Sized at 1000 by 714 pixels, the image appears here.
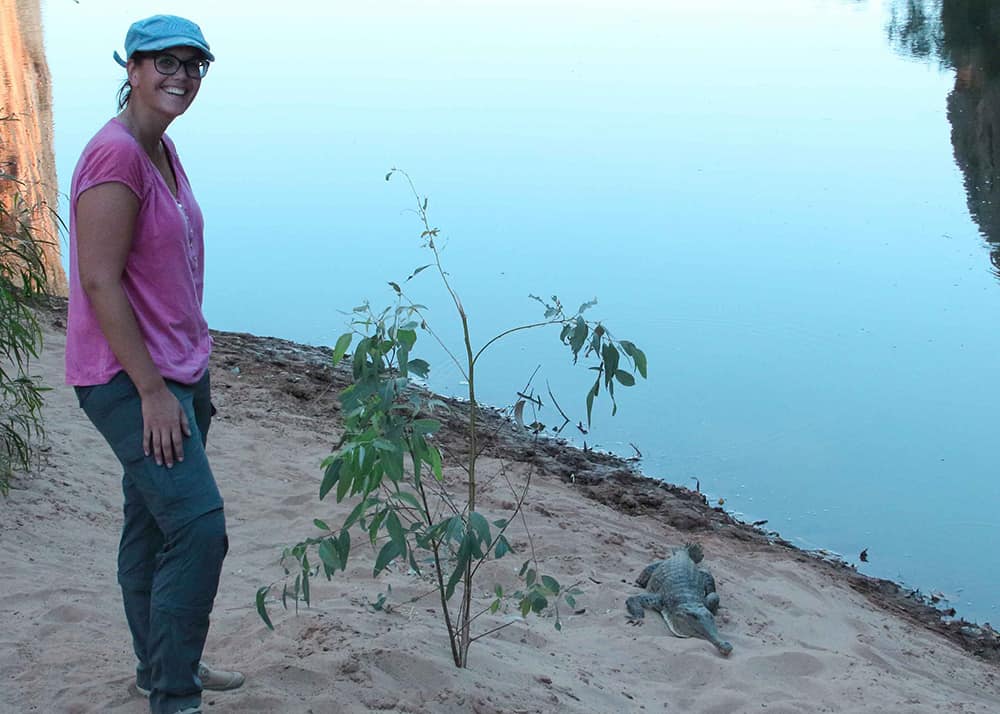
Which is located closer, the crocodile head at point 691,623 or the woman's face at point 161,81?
the woman's face at point 161,81

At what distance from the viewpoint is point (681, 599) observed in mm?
4477

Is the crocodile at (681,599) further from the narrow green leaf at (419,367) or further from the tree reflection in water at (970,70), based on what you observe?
the tree reflection in water at (970,70)

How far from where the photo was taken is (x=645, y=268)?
9.17 m

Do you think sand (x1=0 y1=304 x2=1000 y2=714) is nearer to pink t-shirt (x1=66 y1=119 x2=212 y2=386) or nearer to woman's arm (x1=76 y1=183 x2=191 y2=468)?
woman's arm (x1=76 y1=183 x2=191 y2=468)

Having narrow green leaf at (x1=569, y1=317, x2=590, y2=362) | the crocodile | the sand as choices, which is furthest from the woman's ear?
the crocodile

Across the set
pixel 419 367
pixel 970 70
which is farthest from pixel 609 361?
pixel 970 70

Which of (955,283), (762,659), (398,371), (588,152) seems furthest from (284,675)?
(588,152)

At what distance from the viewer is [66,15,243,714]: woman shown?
8.21 ft

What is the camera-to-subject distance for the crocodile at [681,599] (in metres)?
4.45

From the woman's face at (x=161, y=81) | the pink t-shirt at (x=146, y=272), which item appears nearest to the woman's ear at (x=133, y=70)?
the woman's face at (x=161, y=81)

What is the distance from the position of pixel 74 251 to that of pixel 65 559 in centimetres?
193

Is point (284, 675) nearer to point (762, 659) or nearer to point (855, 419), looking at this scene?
point (762, 659)

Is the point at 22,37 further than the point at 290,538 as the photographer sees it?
Yes

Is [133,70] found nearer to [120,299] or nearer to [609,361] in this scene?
[120,299]
